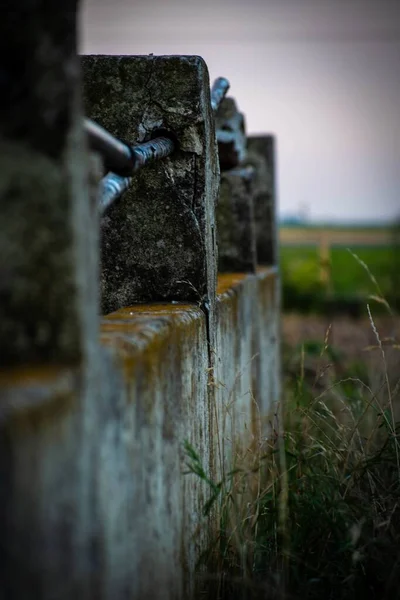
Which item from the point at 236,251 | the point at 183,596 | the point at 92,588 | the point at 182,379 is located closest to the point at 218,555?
the point at 183,596

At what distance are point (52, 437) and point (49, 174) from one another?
0.40 metres

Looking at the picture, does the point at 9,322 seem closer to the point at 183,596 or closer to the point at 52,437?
the point at 52,437

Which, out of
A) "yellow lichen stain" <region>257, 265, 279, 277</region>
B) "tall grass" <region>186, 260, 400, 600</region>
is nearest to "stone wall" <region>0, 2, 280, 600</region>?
"tall grass" <region>186, 260, 400, 600</region>

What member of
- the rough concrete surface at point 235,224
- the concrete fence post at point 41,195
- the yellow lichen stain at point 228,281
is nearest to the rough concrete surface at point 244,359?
the yellow lichen stain at point 228,281

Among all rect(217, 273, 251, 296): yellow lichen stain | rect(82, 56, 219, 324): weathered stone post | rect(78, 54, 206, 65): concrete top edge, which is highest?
rect(78, 54, 206, 65): concrete top edge

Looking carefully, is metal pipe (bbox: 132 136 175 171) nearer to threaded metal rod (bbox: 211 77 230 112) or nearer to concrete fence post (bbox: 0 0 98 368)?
concrete fence post (bbox: 0 0 98 368)

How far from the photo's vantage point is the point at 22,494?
1160 mm

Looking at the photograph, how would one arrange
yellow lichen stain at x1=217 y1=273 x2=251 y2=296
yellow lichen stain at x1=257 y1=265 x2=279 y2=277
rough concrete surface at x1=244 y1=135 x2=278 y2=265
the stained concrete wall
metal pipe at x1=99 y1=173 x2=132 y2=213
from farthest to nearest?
rough concrete surface at x1=244 y1=135 x2=278 y2=265 < yellow lichen stain at x1=257 y1=265 x2=279 y2=277 < yellow lichen stain at x1=217 y1=273 x2=251 y2=296 < metal pipe at x1=99 y1=173 x2=132 y2=213 < the stained concrete wall

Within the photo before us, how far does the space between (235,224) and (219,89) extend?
1.11m

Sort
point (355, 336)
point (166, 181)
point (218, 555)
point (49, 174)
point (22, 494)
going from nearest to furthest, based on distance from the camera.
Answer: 1. point (22, 494)
2. point (49, 174)
3. point (218, 555)
4. point (166, 181)
5. point (355, 336)

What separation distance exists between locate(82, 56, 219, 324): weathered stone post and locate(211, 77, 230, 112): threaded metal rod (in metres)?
0.91

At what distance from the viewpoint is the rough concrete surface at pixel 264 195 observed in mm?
6289

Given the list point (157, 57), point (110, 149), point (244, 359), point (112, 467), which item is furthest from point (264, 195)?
point (112, 467)

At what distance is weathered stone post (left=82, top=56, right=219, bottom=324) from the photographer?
8.38 feet
